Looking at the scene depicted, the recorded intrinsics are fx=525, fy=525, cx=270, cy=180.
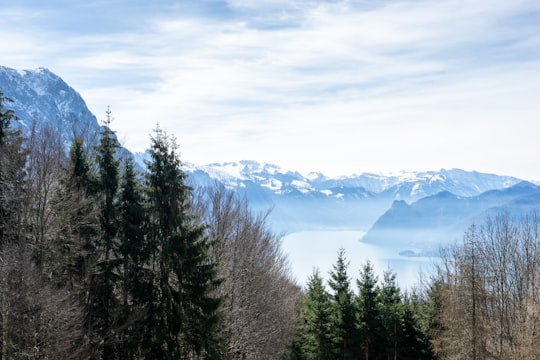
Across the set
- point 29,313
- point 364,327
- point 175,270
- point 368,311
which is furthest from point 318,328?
point 29,313

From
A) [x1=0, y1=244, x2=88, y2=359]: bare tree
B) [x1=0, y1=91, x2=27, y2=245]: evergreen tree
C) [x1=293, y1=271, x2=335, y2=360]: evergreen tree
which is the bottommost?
[x1=293, y1=271, x2=335, y2=360]: evergreen tree

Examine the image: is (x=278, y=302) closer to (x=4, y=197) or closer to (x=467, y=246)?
(x=467, y=246)

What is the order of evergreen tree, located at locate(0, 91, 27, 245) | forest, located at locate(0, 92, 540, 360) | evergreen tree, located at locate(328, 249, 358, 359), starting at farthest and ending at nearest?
evergreen tree, located at locate(328, 249, 358, 359)
evergreen tree, located at locate(0, 91, 27, 245)
forest, located at locate(0, 92, 540, 360)

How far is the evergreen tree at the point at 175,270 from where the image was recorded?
21234 mm

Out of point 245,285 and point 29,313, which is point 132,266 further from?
point 245,285

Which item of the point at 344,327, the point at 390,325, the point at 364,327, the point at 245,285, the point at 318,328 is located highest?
the point at 245,285

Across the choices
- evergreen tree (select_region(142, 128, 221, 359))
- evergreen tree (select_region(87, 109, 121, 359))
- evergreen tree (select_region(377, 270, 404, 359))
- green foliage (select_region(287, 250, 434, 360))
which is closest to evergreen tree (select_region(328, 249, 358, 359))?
green foliage (select_region(287, 250, 434, 360))

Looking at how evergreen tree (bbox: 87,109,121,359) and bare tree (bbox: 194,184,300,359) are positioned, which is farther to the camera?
bare tree (bbox: 194,184,300,359)

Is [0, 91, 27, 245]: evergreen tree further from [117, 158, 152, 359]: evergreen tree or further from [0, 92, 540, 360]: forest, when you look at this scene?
[117, 158, 152, 359]: evergreen tree

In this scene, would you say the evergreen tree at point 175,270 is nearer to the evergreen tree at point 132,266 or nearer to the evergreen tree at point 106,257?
the evergreen tree at point 132,266

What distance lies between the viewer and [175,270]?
21.9 m

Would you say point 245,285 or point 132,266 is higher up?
point 132,266

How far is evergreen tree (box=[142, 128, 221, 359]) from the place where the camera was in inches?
836

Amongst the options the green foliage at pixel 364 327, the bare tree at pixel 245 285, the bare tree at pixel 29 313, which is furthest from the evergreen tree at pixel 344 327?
the bare tree at pixel 29 313
